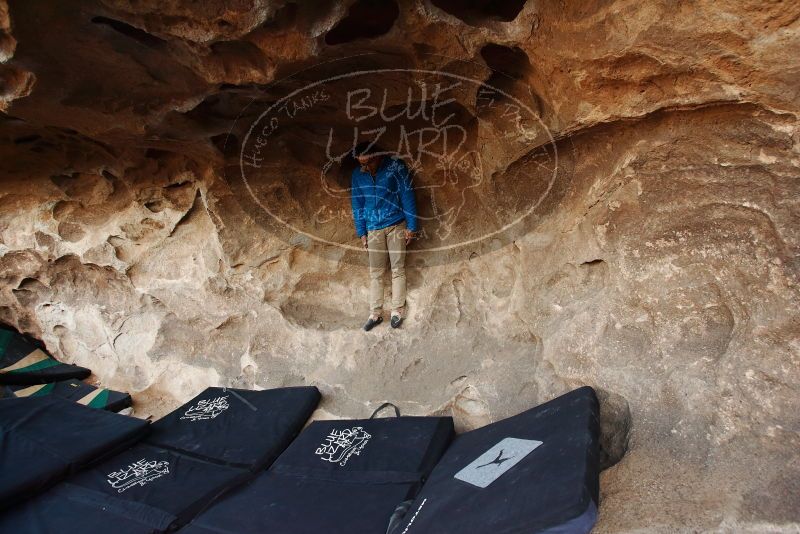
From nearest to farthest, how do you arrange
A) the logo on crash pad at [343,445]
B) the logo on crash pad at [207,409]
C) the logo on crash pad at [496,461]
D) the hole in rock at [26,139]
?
the logo on crash pad at [496,461] → the logo on crash pad at [343,445] → the logo on crash pad at [207,409] → the hole in rock at [26,139]

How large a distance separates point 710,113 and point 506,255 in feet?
4.10

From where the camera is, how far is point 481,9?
2160 mm

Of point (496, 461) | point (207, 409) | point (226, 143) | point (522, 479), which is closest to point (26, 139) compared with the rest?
point (226, 143)

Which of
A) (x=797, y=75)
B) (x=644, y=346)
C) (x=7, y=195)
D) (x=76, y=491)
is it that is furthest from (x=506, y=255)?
(x=7, y=195)

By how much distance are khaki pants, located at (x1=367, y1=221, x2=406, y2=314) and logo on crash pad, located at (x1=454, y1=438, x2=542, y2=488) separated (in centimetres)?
127

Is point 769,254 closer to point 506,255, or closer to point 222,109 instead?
point 506,255

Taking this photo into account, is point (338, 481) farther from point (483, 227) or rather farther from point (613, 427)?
point (483, 227)

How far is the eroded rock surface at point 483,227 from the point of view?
5.57 ft

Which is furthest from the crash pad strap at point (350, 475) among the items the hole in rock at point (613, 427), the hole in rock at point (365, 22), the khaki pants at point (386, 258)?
the hole in rock at point (365, 22)

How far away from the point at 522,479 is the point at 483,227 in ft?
5.20

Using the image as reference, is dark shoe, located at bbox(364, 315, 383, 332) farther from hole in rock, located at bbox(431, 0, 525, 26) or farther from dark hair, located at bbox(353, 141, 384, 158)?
hole in rock, located at bbox(431, 0, 525, 26)

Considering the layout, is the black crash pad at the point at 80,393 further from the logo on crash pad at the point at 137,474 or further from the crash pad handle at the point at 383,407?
the crash pad handle at the point at 383,407

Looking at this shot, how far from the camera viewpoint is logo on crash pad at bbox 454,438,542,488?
1.84 m

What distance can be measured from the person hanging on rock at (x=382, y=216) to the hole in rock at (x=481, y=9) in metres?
1.01
